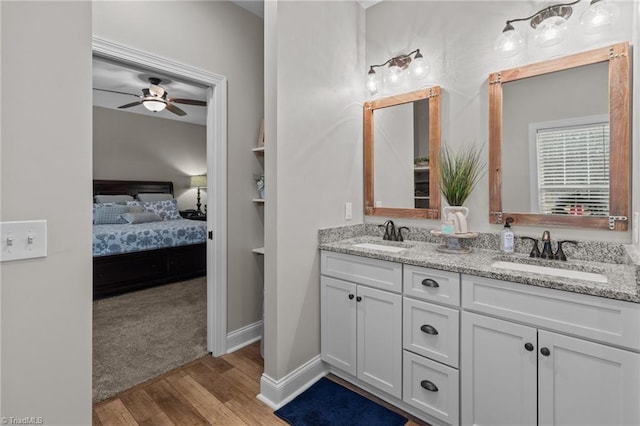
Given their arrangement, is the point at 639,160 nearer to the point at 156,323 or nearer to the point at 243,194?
the point at 243,194

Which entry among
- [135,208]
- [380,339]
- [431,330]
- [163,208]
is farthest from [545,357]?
[163,208]

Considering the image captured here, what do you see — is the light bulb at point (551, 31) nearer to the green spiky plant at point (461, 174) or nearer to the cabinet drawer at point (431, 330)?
the green spiky plant at point (461, 174)

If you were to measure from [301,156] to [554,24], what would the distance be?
5.19ft

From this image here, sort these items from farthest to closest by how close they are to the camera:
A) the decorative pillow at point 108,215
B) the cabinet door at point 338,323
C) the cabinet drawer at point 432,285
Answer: the decorative pillow at point 108,215
the cabinet door at point 338,323
the cabinet drawer at point 432,285

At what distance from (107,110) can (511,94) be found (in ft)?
21.4

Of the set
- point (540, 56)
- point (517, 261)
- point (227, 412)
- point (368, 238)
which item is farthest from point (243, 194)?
point (540, 56)

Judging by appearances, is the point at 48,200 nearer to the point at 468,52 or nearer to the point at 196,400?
the point at 196,400

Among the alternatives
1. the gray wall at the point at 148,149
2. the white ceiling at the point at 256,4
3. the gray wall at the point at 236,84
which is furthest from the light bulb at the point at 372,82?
the gray wall at the point at 148,149

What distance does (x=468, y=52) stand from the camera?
208 cm

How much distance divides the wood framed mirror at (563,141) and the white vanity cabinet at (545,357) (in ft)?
2.14

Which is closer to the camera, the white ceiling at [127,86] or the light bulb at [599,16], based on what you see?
the light bulb at [599,16]

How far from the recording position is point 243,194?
266 centimetres

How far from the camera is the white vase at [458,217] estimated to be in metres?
1.95

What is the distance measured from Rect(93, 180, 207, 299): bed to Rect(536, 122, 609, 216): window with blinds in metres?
4.33
